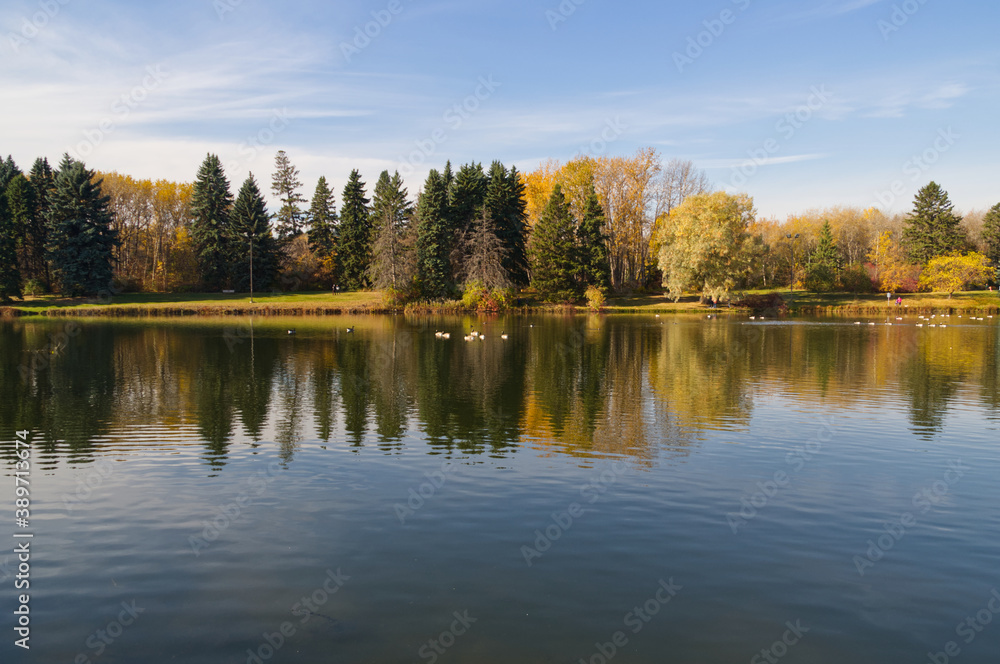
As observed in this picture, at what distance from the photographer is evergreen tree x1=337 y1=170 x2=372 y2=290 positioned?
8900 cm

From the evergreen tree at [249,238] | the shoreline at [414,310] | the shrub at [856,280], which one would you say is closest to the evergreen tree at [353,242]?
the evergreen tree at [249,238]

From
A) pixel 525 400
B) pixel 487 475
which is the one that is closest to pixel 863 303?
pixel 525 400

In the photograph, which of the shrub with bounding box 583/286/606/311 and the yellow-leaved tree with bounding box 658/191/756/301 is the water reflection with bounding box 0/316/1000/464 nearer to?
the yellow-leaved tree with bounding box 658/191/756/301

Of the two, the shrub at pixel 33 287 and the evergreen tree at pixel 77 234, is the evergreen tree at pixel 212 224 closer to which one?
the evergreen tree at pixel 77 234

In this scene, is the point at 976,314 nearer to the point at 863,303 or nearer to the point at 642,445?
the point at 863,303

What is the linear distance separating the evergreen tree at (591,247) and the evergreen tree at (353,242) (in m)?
29.1

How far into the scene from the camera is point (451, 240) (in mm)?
79625

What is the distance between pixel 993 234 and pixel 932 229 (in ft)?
32.4

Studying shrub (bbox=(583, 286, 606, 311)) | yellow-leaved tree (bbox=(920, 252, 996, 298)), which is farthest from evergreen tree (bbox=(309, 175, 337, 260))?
yellow-leaved tree (bbox=(920, 252, 996, 298))

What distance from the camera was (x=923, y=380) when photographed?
26.6 meters

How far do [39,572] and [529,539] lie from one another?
6941 mm

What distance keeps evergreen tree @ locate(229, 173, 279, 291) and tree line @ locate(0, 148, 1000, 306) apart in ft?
0.63

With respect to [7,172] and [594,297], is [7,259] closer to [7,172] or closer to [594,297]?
[7,172]

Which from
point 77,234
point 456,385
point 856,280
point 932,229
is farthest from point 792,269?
point 77,234
